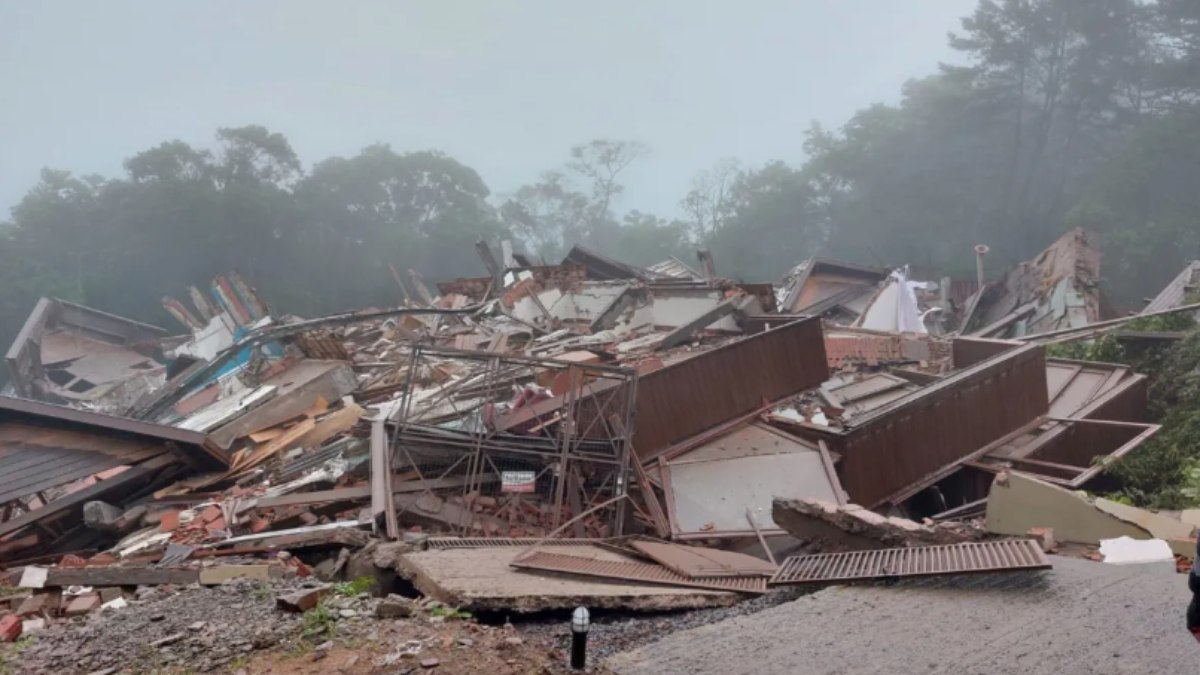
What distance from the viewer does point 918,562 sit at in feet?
12.4

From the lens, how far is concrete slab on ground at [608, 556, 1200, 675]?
9.19 feet

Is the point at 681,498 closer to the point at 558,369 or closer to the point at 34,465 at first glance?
the point at 558,369

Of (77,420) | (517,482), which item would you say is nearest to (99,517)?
(77,420)

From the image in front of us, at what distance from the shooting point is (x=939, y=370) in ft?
36.3

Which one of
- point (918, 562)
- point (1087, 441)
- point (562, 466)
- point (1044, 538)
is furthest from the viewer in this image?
point (1087, 441)

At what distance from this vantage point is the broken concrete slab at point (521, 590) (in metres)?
3.33

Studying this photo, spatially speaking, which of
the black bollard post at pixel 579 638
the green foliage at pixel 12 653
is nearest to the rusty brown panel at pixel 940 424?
the black bollard post at pixel 579 638

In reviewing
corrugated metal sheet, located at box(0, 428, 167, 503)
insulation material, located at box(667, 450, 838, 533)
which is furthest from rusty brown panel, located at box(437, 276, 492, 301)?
insulation material, located at box(667, 450, 838, 533)

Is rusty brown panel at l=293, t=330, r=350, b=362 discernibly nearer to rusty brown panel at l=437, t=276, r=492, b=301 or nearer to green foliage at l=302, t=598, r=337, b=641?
rusty brown panel at l=437, t=276, r=492, b=301

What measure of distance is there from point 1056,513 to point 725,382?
351 centimetres

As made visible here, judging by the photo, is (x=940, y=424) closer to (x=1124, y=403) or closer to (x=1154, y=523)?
(x=1154, y=523)

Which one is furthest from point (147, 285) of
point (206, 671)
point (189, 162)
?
point (206, 671)

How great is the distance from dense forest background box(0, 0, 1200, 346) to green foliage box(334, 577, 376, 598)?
26611mm

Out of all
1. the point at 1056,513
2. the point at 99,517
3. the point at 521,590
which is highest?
the point at 521,590
